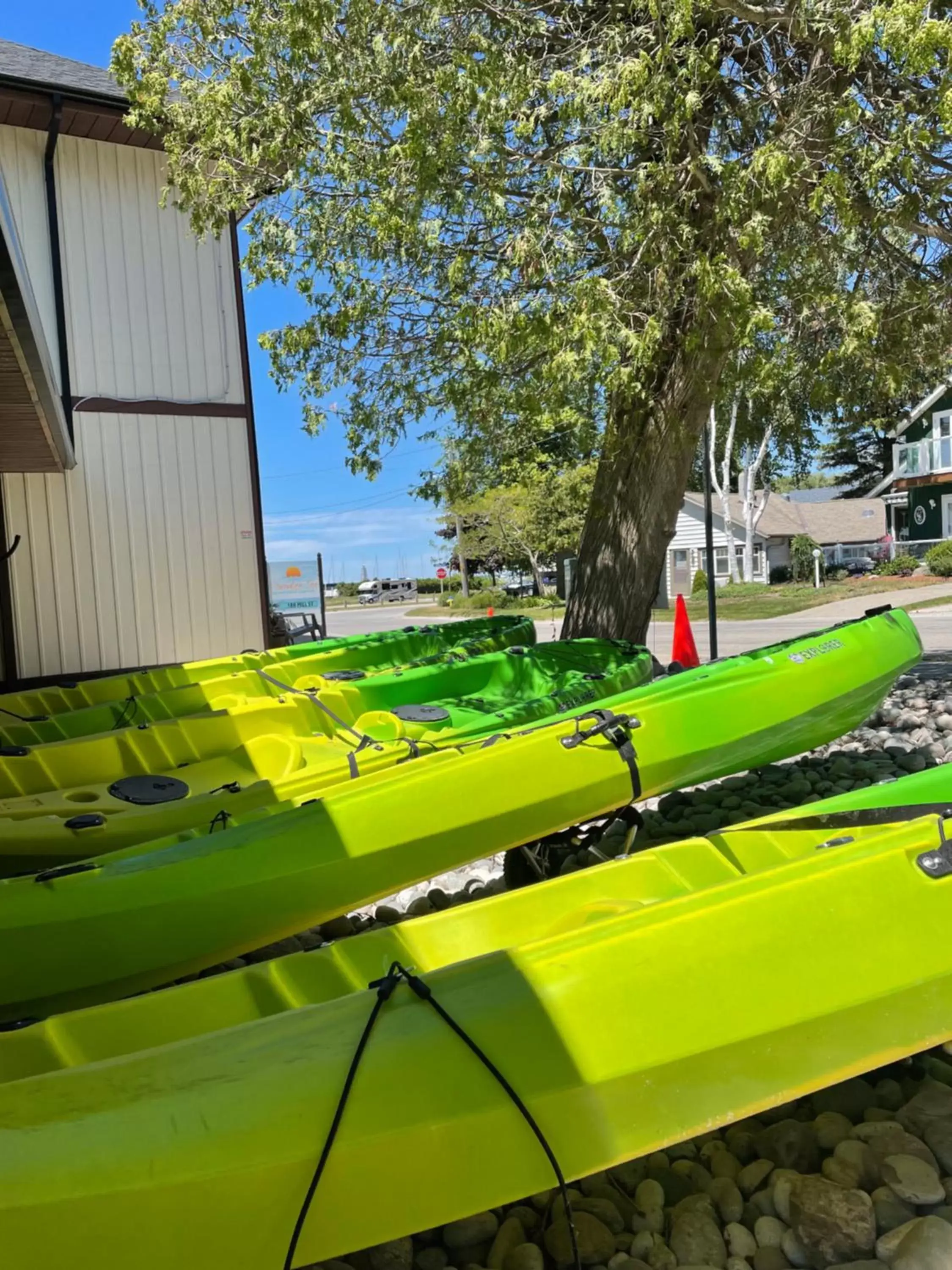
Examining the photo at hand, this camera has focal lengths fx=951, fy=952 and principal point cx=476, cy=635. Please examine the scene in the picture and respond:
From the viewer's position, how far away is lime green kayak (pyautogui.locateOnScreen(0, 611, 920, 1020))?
3197mm

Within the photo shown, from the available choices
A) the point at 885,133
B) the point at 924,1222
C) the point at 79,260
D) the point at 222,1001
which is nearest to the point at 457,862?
the point at 222,1001

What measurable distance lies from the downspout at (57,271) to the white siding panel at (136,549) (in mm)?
295

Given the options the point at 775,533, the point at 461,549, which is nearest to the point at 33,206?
the point at 461,549

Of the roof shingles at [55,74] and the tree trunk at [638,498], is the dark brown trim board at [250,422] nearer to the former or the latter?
the roof shingles at [55,74]

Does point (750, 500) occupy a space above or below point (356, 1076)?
above

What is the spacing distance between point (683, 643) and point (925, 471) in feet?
88.6

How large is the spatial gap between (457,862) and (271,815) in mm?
753

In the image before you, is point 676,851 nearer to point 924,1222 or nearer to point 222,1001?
point 924,1222

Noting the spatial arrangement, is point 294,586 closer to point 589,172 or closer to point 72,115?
point 72,115

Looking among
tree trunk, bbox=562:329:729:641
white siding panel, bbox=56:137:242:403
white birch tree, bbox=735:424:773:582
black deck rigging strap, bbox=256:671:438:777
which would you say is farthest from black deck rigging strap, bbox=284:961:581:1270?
white birch tree, bbox=735:424:773:582

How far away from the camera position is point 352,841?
3551mm

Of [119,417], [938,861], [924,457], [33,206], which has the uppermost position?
[33,206]

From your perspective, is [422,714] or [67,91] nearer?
[422,714]

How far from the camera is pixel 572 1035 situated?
2084 mm
